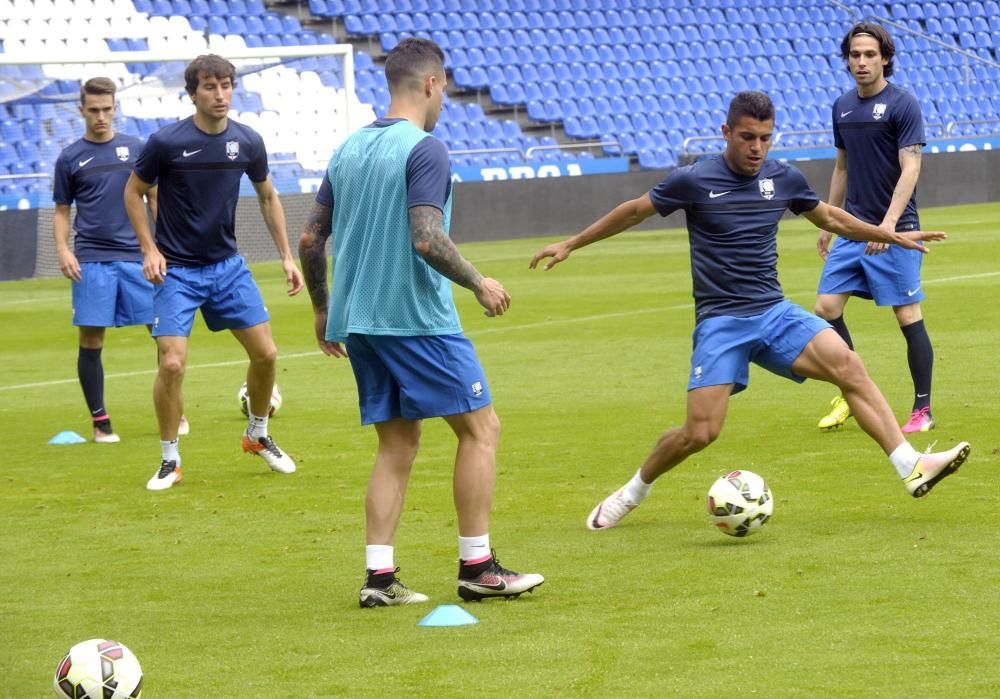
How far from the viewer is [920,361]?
960 cm

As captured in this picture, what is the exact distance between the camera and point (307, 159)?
25.0 meters

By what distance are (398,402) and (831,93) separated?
111ft

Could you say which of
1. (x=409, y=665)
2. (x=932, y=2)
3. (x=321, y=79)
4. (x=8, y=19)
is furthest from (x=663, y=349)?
(x=932, y=2)

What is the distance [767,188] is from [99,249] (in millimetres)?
5306

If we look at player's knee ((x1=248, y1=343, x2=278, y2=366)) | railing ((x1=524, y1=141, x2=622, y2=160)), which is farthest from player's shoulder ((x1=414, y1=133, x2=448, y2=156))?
railing ((x1=524, y1=141, x2=622, y2=160))

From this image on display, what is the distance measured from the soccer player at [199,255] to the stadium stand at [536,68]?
13.9m

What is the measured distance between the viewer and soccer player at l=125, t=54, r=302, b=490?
29.5 ft

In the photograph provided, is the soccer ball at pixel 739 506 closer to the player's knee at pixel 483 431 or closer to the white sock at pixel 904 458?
the white sock at pixel 904 458

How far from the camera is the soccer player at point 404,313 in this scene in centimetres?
593

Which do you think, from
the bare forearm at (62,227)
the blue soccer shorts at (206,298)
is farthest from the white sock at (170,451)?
the bare forearm at (62,227)

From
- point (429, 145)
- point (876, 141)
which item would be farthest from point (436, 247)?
point (876, 141)

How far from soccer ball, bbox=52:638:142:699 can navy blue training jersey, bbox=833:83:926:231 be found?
5.91 m

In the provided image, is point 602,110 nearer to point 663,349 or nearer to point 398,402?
point 663,349

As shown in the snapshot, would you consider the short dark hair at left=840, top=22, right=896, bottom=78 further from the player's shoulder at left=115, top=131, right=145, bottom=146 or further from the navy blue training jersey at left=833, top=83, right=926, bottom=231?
the player's shoulder at left=115, top=131, right=145, bottom=146
